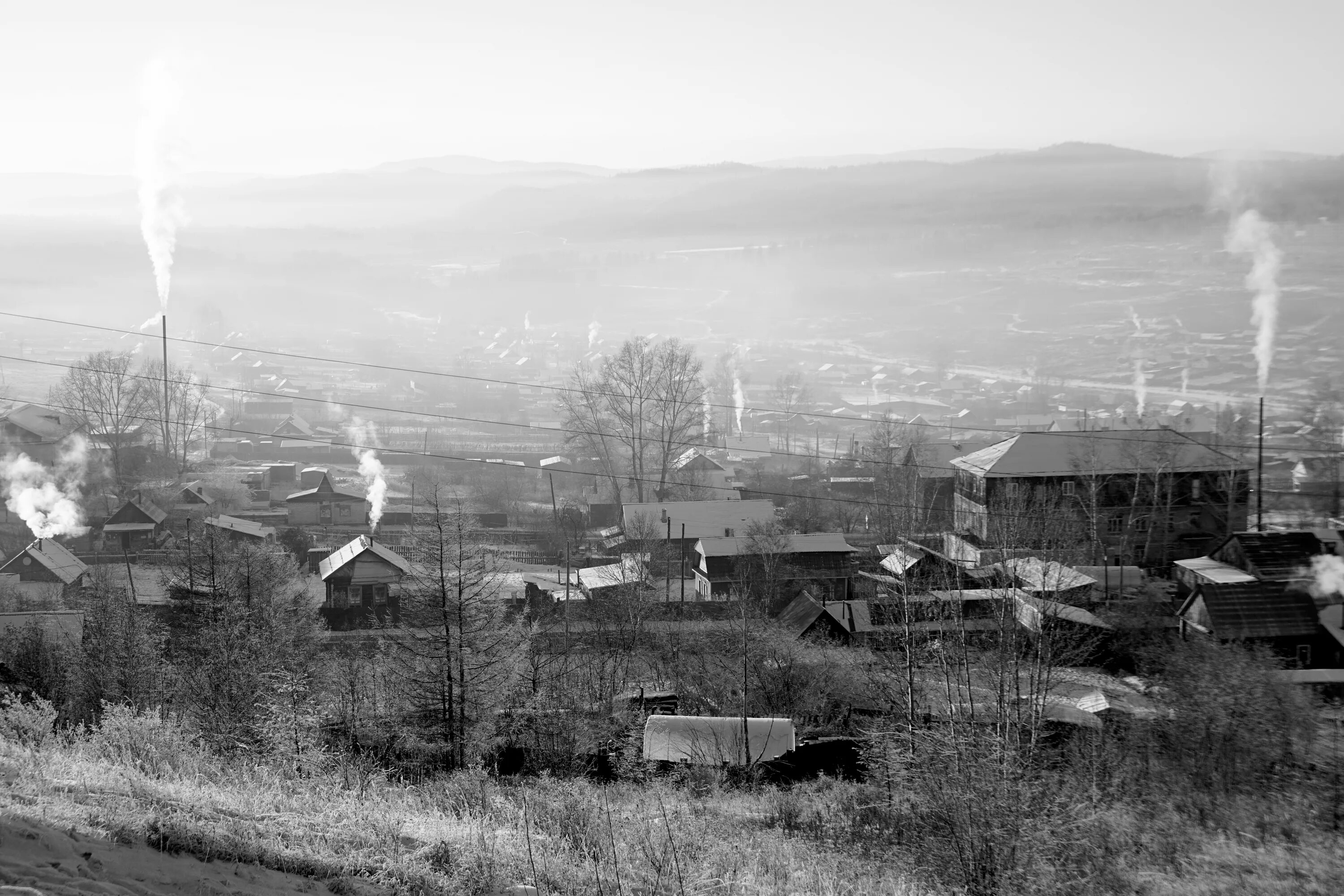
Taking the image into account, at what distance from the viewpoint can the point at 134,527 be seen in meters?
27.1

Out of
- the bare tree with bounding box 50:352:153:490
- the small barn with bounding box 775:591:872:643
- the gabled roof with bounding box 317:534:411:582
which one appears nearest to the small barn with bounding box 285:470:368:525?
the bare tree with bounding box 50:352:153:490

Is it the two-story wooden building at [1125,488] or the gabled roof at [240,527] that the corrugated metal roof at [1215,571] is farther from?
the gabled roof at [240,527]

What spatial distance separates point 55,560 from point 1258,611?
25.5 m

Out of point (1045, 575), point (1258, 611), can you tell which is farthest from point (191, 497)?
point (1258, 611)

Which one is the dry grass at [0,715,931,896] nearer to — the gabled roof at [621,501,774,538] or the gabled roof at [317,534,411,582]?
the gabled roof at [317,534,411,582]

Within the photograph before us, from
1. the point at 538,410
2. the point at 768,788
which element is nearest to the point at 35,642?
the point at 768,788

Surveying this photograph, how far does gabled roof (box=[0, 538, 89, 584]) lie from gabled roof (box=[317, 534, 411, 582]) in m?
6.06

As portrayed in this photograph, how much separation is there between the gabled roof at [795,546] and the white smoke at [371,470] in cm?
1077

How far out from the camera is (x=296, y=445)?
47.6 m

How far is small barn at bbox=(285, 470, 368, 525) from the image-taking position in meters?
31.1

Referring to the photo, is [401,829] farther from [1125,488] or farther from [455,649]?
[1125,488]

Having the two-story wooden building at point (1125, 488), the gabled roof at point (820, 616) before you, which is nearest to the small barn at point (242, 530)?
the gabled roof at point (820, 616)

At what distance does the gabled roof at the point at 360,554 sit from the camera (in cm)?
2138

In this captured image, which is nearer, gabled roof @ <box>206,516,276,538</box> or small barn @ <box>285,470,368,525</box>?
gabled roof @ <box>206,516,276,538</box>
